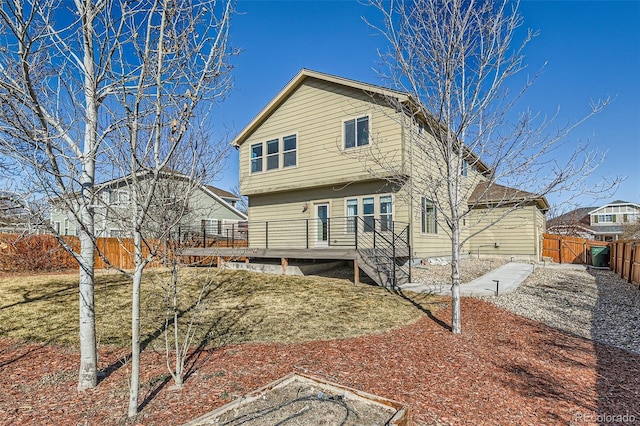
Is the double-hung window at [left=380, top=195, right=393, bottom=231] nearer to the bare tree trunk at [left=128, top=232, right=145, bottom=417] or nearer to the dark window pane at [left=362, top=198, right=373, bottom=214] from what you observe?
the dark window pane at [left=362, top=198, right=373, bottom=214]

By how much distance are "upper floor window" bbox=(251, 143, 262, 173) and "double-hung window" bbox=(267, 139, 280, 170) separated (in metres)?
0.52

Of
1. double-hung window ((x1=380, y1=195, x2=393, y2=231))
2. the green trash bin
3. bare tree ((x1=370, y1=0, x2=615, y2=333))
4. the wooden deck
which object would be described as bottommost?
the green trash bin

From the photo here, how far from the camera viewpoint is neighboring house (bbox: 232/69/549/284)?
38.8 feet

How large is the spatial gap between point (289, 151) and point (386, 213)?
497 centimetres

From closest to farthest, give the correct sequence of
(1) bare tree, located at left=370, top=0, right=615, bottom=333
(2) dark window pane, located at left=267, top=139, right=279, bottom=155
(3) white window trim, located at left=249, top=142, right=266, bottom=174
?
(1) bare tree, located at left=370, top=0, right=615, bottom=333 → (2) dark window pane, located at left=267, top=139, right=279, bottom=155 → (3) white window trim, located at left=249, top=142, right=266, bottom=174

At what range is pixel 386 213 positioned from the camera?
39.7 ft

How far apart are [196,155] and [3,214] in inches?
80.8

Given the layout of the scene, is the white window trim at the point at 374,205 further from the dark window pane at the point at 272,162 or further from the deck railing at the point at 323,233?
the dark window pane at the point at 272,162

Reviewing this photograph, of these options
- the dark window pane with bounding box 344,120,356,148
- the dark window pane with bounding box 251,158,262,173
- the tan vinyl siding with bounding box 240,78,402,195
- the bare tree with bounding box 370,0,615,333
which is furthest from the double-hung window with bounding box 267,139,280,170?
the bare tree with bounding box 370,0,615,333

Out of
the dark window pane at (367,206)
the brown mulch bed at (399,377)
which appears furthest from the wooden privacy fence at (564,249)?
the brown mulch bed at (399,377)

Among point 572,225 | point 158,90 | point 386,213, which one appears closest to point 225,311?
point 158,90

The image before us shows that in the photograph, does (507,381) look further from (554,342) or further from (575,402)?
(554,342)

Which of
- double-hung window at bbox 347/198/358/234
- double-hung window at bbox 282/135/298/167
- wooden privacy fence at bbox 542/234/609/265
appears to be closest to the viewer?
double-hung window at bbox 347/198/358/234

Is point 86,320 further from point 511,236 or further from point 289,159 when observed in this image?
point 511,236
